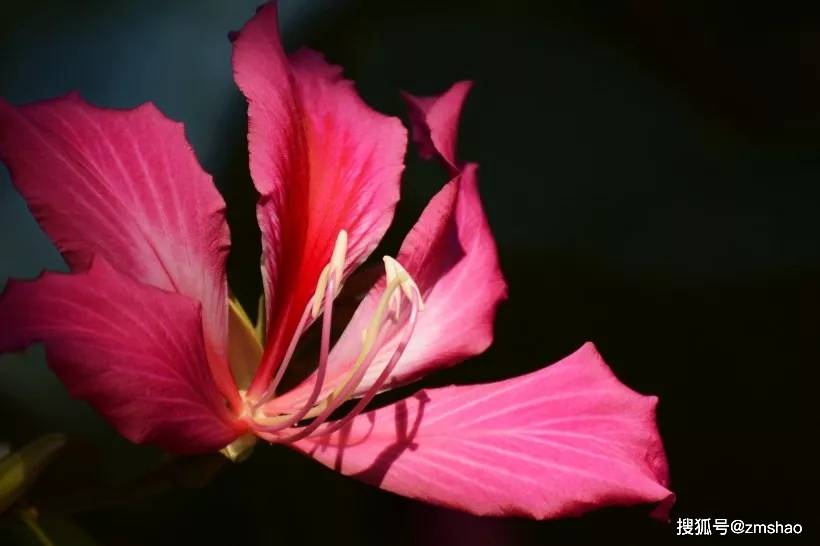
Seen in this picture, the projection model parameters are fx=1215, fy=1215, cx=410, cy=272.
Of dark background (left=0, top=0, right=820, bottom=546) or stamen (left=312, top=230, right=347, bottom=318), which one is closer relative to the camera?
stamen (left=312, top=230, right=347, bottom=318)

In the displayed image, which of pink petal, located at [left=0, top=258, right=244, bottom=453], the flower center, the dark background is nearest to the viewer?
pink petal, located at [left=0, top=258, right=244, bottom=453]

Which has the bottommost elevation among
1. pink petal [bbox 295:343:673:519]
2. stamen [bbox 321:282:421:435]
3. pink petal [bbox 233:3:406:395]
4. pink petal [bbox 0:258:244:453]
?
pink petal [bbox 295:343:673:519]

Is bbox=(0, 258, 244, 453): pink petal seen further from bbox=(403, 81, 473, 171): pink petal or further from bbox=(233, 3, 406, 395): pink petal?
bbox=(403, 81, 473, 171): pink petal

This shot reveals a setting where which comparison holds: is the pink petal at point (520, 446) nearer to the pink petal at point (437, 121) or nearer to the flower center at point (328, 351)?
the flower center at point (328, 351)

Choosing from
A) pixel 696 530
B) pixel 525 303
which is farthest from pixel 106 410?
pixel 525 303

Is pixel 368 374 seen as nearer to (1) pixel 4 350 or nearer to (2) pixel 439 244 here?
(2) pixel 439 244

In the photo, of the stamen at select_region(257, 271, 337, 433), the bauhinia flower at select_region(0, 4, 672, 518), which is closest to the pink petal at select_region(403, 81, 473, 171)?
the bauhinia flower at select_region(0, 4, 672, 518)

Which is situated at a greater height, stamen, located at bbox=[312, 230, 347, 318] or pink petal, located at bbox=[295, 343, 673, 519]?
stamen, located at bbox=[312, 230, 347, 318]

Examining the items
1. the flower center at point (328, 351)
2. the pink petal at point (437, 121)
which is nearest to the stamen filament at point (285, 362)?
the flower center at point (328, 351)
